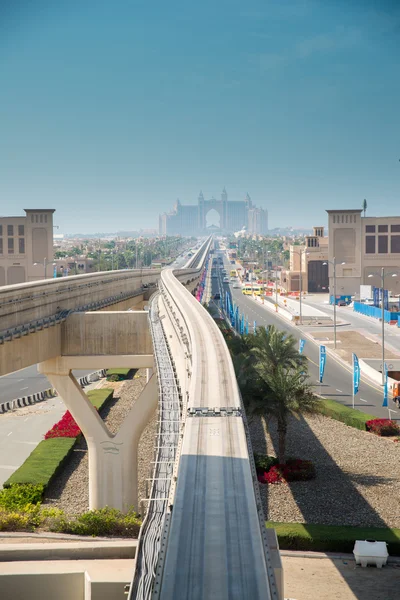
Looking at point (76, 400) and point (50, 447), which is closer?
point (76, 400)

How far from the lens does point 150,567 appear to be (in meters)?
9.74

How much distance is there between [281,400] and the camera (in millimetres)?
28312

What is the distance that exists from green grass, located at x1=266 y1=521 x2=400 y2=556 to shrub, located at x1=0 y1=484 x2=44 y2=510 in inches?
408

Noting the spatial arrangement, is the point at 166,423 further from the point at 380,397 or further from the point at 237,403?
the point at 380,397

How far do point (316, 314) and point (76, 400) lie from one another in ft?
198

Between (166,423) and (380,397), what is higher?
(166,423)

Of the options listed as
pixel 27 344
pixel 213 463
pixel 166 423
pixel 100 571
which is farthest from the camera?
pixel 27 344

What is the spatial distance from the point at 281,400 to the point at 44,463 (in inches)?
426

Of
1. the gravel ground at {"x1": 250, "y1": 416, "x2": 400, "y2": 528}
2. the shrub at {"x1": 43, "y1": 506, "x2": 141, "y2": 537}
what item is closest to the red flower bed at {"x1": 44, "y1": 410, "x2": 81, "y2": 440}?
the gravel ground at {"x1": 250, "y1": 416, "x2": 400, "y2": 528}

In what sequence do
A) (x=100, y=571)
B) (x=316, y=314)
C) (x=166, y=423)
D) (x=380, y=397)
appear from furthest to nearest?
(x=316, y=314) < (x=380, y=397) < (x=166, y=423) < (x=100, y=571)

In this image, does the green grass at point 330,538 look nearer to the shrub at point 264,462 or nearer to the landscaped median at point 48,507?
the landscaped median at point 48,507

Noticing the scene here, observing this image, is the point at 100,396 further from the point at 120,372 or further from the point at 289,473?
the point at 289,473

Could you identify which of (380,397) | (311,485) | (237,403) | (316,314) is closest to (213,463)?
(237,403)

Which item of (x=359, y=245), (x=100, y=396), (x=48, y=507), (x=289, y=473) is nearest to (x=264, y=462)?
(x=289, y=473)
